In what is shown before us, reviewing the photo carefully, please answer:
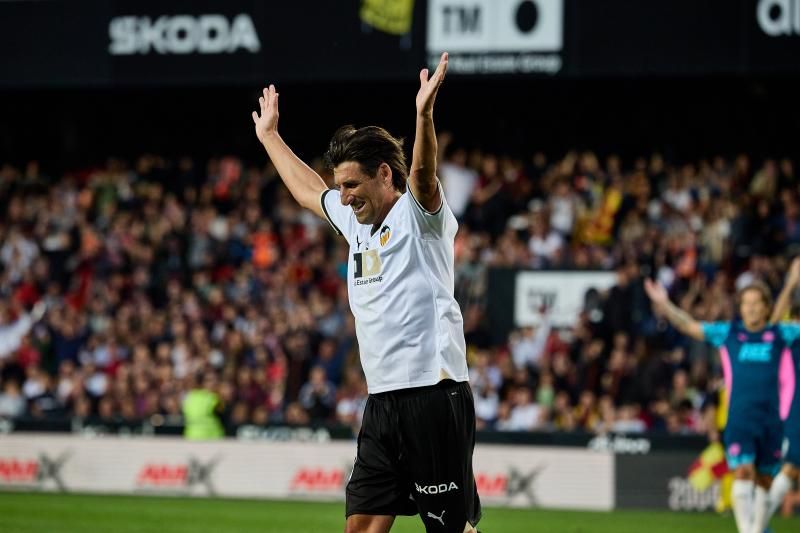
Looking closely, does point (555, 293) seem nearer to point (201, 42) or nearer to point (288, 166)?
point (201, 42)

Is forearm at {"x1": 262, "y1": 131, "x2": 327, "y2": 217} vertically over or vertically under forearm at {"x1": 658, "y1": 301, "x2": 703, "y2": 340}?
over

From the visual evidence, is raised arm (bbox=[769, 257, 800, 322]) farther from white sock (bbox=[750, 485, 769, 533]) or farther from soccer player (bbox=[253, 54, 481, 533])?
soccer player (bbox=[253, 54, 481, 533])

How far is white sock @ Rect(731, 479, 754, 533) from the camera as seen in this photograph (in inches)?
416

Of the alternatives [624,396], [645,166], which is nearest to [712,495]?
[624,396]

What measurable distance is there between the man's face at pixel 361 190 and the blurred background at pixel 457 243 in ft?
35.9

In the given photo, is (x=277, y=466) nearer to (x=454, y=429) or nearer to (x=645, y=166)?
(x=645, y=166)

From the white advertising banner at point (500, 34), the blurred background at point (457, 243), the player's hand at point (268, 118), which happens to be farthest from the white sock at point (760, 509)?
the white advertising banner at point (500, 34)

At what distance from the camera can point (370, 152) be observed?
5.99 meters

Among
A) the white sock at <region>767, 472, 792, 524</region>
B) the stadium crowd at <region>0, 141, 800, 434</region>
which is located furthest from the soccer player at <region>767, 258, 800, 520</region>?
the stadium crowd at <region>0, 141, 800, 434</region>

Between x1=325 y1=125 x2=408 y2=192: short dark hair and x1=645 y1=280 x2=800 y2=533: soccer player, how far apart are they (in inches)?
193

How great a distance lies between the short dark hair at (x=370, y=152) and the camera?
19.6 ft

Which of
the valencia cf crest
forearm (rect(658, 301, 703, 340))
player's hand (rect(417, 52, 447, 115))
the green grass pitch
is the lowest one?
the green grass pitch

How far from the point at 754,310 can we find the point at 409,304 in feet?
17.5

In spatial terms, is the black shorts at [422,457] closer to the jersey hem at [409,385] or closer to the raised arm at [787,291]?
the jersey hem at [409,385]
